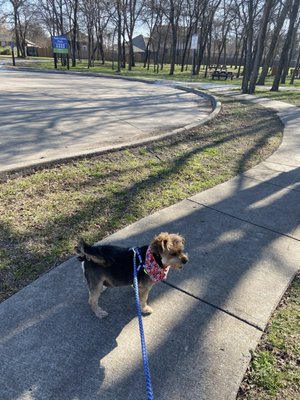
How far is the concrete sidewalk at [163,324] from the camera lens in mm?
2141

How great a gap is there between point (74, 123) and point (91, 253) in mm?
6863

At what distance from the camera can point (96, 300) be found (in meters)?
2.63

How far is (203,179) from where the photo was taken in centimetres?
571

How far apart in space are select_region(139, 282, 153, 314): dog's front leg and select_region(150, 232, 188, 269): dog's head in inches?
11.8

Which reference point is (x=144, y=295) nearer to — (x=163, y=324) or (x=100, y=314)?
(x=163, y=324)

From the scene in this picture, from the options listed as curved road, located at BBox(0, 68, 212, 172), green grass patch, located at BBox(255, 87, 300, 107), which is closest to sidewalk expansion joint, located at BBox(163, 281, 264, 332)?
curved road, located at BBox(0, 68, 212, 172)

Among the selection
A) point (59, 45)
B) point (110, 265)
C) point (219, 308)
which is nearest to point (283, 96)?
point (219, 308)

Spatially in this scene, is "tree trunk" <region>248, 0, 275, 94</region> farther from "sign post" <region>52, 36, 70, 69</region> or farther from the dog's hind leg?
"sign post" <region>52, 36, 70, 69</region>

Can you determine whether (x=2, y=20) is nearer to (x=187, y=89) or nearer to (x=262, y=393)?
(x=187, y=89)

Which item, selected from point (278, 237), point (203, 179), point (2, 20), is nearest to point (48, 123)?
point (203, 179)

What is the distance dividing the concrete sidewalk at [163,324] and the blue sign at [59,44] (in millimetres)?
33277

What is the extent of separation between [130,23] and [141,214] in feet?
136

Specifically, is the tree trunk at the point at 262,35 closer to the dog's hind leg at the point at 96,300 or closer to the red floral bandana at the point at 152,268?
the red floral bandana at the point at 152,268

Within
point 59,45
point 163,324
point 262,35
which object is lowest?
point 163,324
